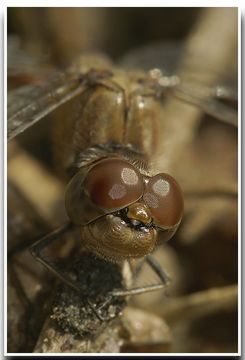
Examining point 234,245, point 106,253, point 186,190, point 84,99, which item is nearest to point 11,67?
point 84,99

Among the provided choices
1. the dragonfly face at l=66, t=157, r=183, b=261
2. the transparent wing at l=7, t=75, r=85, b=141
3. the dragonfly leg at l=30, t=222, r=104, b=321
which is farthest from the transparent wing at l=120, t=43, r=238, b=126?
the dragonfly face at l=66, t=157, r=183, b=261

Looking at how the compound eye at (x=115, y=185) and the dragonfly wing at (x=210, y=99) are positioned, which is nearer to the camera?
Answer: the compound eye at (x=115, y=185)

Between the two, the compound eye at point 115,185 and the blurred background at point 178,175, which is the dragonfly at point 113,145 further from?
the blurred background at point 178,175

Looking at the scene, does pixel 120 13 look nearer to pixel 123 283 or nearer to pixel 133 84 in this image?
pixel 133 84

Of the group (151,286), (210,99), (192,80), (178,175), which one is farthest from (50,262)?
(192,80)

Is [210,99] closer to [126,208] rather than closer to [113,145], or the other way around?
[113,145]

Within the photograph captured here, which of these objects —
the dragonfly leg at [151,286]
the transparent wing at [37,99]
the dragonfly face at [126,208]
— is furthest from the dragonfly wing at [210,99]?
the dragonfly face at [126,208]

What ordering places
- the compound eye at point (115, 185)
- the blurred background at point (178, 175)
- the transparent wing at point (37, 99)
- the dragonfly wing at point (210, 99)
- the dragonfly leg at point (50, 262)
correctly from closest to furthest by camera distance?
the compound eye at point (115, 185), the dragonfly leg at point (50, 262), the transparent wing at point (37, 99), the blurred background at point (178, 175), the dragonfly wing at point (210, 99)

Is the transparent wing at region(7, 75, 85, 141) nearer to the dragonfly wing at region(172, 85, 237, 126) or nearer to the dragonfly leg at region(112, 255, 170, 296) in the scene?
the dragonfly wing at region(172, 85, 237, 126)
